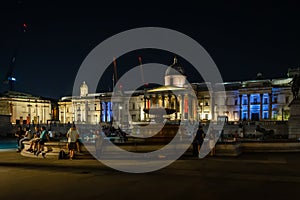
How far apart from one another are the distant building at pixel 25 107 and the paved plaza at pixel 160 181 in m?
106

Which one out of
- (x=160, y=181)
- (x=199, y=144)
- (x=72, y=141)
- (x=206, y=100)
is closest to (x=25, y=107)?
(x=206, y=100)

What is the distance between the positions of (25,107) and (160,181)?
12422cm

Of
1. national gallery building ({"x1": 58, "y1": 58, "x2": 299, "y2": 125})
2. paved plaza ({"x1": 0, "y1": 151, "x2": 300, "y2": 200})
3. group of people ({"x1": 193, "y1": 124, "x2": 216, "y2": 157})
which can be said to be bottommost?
paved plaza ({"x1": 0, "y1": 151, "x2": 300, "y2": 200})

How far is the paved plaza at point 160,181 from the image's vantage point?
8.61m

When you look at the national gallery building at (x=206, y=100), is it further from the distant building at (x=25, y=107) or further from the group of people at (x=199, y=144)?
the group of people at (x=199, y=144)

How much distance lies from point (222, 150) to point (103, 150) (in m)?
6.40

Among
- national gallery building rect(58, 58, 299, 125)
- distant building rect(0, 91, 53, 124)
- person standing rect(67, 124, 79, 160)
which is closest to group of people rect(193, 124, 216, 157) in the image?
person standing rect(67, 124, 79, 160)

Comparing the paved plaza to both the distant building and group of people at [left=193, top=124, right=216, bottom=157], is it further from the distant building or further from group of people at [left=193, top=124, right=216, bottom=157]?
the distant building

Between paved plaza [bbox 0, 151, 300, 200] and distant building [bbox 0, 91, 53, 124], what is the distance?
10650 cm

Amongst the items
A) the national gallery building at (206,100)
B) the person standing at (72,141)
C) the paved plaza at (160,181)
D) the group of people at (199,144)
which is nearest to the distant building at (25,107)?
the national gallery building at (206,100)

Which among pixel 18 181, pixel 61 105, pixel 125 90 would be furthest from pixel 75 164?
pixel 61 105

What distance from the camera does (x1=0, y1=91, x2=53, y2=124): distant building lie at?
380 ft

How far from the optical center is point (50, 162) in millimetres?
15328

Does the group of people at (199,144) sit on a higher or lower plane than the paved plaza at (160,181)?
higher
